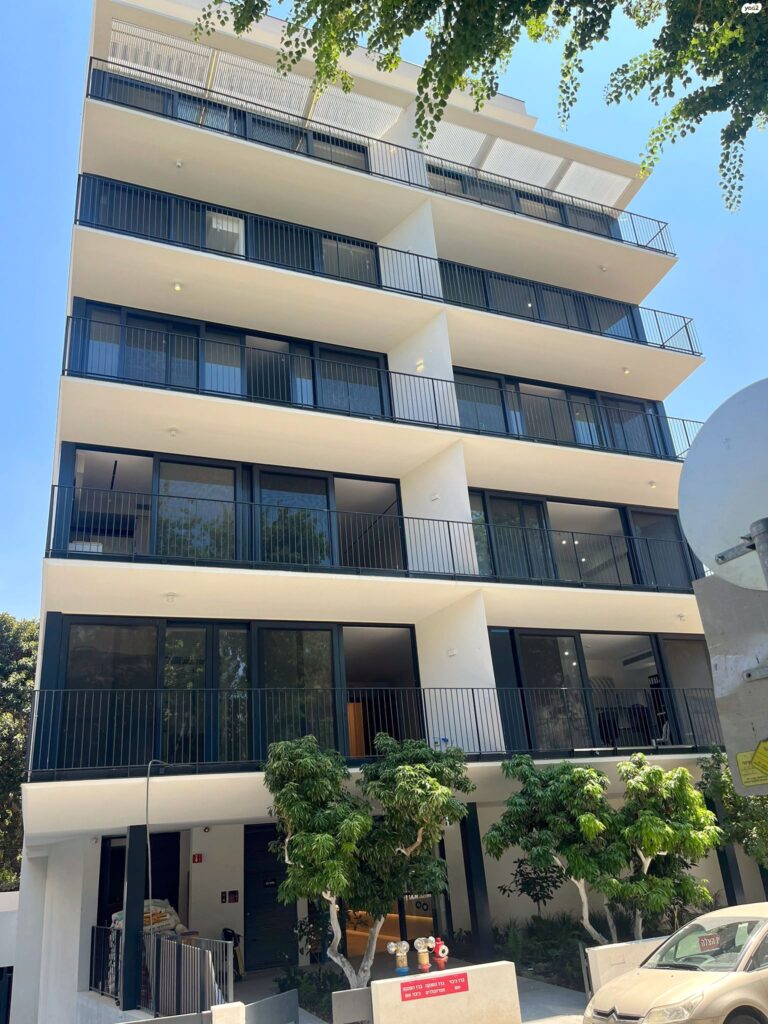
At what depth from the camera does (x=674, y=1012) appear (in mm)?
7129

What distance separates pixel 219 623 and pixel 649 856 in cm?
805

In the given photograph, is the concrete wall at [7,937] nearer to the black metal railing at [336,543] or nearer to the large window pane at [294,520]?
the black metal railing at [336,543]

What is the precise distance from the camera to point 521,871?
46.1 feet

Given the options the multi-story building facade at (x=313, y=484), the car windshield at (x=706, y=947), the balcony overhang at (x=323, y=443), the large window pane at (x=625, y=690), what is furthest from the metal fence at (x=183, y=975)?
the large window pane at (x=625, y=690)

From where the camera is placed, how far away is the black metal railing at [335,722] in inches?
465

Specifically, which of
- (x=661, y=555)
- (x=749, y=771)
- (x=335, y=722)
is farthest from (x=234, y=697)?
(x=749, y=771)

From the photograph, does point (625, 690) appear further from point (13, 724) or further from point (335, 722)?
point (13, 724)

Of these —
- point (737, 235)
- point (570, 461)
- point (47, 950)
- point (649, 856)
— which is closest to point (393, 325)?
point (570, 461)

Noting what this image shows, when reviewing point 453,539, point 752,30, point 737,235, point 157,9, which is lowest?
point 453,539

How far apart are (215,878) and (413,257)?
13.7 m

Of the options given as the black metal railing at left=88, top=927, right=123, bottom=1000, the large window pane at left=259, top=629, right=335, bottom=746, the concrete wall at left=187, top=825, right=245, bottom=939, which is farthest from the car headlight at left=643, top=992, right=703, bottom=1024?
the concrete wall at left=187, top=825, right=245, bottom=939

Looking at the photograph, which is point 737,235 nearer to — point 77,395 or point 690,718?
point 690,718

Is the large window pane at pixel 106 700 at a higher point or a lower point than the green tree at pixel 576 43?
lower

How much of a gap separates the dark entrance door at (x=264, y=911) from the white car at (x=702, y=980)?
318 inches
